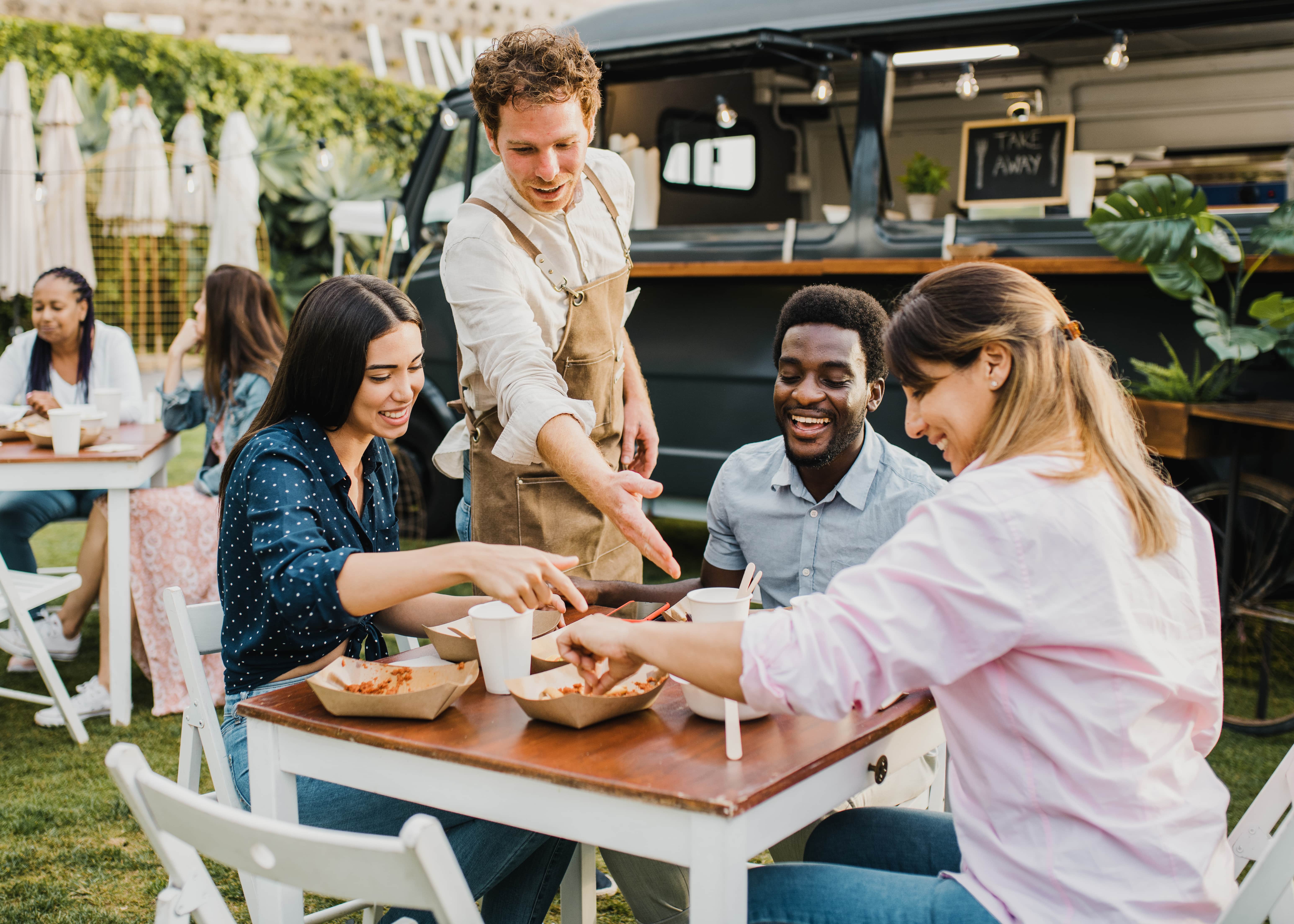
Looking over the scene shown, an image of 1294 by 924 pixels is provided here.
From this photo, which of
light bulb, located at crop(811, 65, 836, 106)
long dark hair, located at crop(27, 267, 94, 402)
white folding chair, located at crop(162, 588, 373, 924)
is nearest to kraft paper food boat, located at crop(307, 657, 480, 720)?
white folding chair, located at crop(162, 588, 373, 924)

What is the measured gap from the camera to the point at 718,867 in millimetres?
1310

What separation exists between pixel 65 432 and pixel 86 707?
3.16 ft

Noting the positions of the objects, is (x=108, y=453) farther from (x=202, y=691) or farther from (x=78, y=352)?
(x=202, y=691)

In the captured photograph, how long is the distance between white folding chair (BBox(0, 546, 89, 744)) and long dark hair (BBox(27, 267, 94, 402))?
48.6 inches

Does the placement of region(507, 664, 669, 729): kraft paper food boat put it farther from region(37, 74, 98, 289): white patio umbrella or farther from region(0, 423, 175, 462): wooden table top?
region(37, 74, 98, 289): white patio umbrella

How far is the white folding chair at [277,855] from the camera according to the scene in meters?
1.13

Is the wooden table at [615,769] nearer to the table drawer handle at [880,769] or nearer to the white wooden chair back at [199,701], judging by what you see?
the table drawer handle at [880,769]

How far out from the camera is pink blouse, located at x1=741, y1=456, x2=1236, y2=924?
4.41 ft

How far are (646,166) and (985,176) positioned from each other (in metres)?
1.63

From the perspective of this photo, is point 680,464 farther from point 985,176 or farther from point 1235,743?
point 1235,743

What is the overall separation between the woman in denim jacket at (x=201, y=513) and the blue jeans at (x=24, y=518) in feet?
1.28

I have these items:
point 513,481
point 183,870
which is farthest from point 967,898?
point 513,481

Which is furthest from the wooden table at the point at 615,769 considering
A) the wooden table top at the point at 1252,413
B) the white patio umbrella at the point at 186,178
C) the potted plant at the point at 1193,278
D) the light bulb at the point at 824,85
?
the white patio umbrella at the point at 186,178

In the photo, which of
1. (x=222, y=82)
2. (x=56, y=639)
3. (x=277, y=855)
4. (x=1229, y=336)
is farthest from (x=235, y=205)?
(x=277, y=855)
